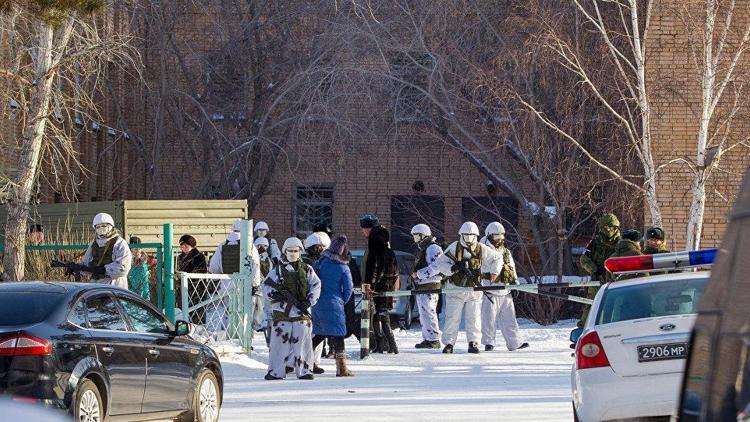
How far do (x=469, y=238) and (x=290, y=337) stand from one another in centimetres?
526

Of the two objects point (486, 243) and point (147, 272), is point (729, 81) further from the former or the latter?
point (147, 272)

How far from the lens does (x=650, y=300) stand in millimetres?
10688

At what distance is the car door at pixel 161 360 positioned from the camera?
1180 cm

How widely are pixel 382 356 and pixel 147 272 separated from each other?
350 cm

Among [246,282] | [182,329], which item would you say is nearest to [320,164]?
[246,282]

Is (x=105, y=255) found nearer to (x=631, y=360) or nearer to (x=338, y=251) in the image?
(x=338, y=251)

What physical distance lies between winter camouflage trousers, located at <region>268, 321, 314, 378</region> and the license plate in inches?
312

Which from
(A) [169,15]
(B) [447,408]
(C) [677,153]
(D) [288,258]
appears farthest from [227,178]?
(B) [447,408]

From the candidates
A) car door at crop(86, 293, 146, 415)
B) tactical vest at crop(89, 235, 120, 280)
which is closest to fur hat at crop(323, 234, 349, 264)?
tactical vest at crop(89, 235, 120, 280)

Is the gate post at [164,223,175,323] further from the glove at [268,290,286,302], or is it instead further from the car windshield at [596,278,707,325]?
the car windshield at [596,278,707,325]

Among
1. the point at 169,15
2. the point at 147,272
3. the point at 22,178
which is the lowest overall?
the point at 147,272

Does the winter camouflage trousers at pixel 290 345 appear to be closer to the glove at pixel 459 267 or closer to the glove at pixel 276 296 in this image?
the glove at pixel 276 296

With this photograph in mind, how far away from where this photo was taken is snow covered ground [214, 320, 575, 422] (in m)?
13.8

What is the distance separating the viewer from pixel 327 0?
3122cm
